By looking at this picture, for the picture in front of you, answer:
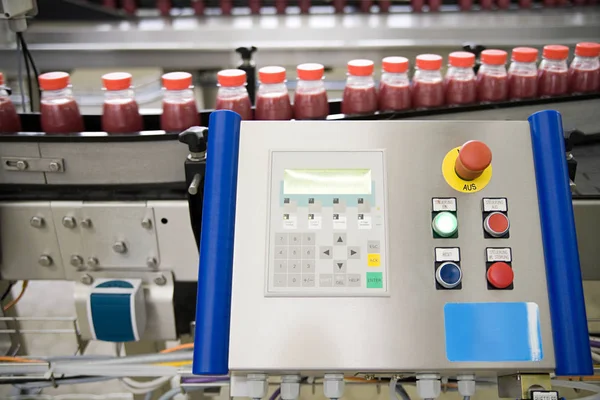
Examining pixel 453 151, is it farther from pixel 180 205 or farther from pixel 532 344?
pixel 180 205

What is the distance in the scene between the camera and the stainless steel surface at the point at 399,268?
735 millimetres

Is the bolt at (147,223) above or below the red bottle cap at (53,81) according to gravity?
below

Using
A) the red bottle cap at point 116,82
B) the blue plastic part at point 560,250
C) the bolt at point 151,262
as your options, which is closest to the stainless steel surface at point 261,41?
the red bottle cap at point 116,82

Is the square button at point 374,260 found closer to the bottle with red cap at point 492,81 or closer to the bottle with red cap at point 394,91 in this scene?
Answer: the bottle with red cap at point 394,91

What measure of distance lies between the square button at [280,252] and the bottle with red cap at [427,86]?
0.63m

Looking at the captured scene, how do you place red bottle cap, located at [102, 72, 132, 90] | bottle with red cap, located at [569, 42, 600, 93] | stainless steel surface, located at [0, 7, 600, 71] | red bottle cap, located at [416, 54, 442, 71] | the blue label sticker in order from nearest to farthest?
1. the blue label sticker
2. red bottle cap, located at [102, 72, 132, 90]
3. red bottle cap, located at [416, 54, 442, 71]
4. bottle with red cap, located at [569, 42, 600, 93]
5. stainless steel surface, located at [0, 7, 600, 71]

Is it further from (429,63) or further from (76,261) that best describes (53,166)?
(429,63)

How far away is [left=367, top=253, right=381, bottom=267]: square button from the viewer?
0.76 m

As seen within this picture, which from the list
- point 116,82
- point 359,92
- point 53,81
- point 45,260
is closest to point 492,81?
point 359,92

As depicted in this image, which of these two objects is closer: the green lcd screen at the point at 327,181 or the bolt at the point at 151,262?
the green lcd screen at the point at 327,181

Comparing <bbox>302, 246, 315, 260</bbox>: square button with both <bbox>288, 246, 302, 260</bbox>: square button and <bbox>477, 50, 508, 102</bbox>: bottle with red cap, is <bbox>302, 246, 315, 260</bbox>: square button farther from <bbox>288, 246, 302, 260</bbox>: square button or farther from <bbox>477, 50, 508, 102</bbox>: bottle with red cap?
<bbox>477, 50, 508, 102</bbox>: bottle with red cap

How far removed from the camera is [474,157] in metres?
0.74

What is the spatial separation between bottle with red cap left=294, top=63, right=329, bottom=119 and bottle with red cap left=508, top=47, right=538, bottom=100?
1.44 ft

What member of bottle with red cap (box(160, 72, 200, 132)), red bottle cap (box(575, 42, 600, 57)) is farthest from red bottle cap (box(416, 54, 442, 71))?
bottle with red cap (box(160, 72, 200, 132))
